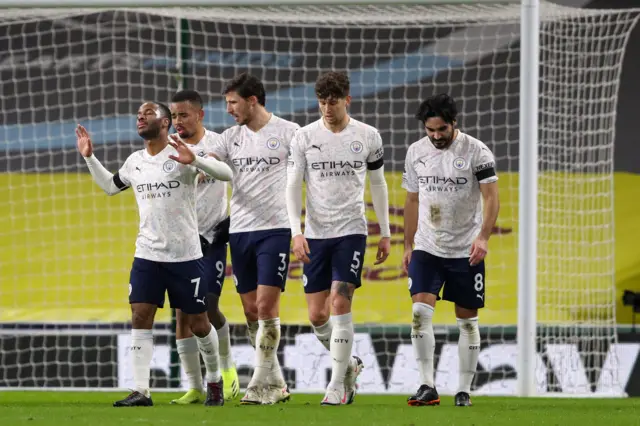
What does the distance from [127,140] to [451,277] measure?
4986mm

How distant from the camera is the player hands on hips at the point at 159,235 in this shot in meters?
7.20

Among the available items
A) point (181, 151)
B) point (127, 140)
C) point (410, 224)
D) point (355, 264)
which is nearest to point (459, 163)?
point (410, 224)

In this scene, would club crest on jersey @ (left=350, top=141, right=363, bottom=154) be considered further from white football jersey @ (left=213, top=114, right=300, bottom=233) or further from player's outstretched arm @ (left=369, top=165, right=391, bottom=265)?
white football jersey @ (left=213, top=114, right=300, bottom=233)

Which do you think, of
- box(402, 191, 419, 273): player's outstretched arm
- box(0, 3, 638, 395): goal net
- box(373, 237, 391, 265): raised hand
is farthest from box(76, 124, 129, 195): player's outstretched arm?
box(0, 3, 638, 395): goal net

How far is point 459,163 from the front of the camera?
7574 mm

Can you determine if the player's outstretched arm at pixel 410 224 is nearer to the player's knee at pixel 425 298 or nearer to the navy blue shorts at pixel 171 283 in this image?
the player's knee at pixel 425 298

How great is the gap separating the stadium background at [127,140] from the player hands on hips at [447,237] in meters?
3.09

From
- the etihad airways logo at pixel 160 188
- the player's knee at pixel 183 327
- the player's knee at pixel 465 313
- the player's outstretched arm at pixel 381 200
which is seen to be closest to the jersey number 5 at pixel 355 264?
the player's outstretched arm at pixel 381 200

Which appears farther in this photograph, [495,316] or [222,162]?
[495,316]

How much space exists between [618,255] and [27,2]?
536cm

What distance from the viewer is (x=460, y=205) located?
7.62 m

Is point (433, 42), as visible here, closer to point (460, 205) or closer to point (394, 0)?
point (394, 0)

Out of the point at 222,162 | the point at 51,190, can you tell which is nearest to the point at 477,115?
the point at 51,190

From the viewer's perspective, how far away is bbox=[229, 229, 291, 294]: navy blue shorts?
7.52 m
